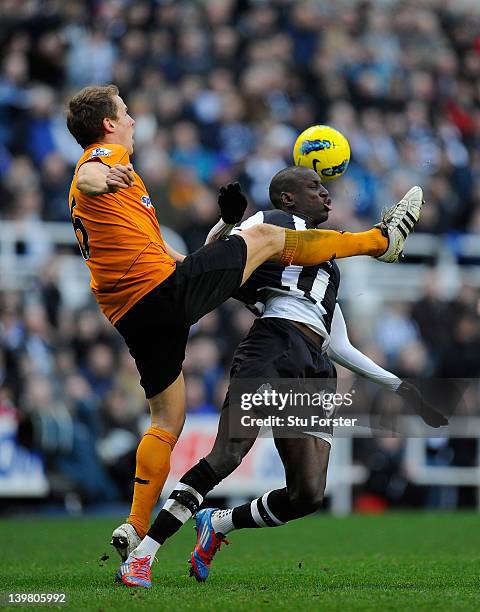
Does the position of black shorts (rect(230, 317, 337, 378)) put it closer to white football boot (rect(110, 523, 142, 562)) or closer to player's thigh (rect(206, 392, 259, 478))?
player's thigh (rect(206, 392, 259, 478))

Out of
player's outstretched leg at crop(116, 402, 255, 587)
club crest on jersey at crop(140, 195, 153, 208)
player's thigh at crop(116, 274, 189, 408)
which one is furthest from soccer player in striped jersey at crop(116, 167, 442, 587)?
club crest on jersey at crop(140, 195, 153, 208)

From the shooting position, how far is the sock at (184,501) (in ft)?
20.3

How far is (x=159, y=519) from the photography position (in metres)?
6.23

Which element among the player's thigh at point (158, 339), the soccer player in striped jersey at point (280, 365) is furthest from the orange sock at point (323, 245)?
the player's thigh at point (158, 339)

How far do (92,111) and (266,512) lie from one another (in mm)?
2342

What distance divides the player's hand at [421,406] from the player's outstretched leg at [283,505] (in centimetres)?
67

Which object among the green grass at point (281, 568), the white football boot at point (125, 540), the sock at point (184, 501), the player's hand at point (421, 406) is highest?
the player's hand at point (421, 406)

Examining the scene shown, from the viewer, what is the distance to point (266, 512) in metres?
6.54

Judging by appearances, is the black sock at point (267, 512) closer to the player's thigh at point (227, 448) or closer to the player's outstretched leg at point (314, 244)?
the player's thigh at point (227, 448)

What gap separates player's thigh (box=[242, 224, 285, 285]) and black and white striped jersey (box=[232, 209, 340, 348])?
19 cm

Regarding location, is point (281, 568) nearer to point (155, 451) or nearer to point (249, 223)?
point (155, 451)

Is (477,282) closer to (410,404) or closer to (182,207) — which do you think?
(182,207)

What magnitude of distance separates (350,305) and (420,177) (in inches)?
88.3

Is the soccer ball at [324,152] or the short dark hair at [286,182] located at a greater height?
the soccer ball at [324,152]
